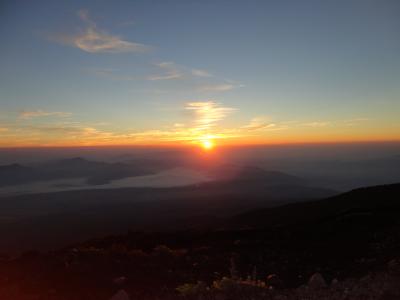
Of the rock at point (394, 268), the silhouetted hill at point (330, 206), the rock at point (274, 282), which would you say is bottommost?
the silhouetted hill at point (330, 206)

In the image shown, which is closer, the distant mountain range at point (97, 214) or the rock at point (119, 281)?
the rock at point (119, 281)

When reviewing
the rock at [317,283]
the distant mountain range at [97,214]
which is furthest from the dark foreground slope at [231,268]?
the distant mountain range at [97,214]

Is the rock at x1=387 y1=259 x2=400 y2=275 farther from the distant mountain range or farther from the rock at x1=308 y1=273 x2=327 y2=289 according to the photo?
the distant mountain range

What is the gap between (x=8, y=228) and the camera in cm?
8662

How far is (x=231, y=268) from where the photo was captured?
9992 millimetres

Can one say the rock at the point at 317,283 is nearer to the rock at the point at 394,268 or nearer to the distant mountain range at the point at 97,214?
the rock at the point at 394,268

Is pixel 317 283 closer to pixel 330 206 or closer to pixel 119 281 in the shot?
pixel 119 281

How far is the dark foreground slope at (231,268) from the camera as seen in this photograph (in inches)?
266

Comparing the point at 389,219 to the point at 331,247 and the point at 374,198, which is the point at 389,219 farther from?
the point at 374,198

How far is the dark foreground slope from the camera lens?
6.76m

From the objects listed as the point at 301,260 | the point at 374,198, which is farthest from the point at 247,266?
the point at 374,198

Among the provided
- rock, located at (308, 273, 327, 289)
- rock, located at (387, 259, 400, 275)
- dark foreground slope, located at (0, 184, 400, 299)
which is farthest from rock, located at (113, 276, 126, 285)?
rock, located at (387, 259, 400, 275)

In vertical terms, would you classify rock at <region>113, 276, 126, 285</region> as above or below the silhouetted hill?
above

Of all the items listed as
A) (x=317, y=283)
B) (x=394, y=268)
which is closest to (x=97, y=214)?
(x=394, y=268)
